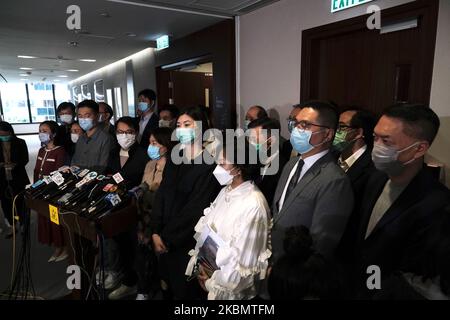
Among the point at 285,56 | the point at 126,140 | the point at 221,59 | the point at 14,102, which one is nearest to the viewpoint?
the point at 126,140

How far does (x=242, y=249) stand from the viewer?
1.18m

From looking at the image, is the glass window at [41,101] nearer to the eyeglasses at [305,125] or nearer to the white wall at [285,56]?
the white wall at [285,56]

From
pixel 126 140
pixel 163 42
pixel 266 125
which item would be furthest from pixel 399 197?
pixel 163 42

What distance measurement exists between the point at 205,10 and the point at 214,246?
2940mm

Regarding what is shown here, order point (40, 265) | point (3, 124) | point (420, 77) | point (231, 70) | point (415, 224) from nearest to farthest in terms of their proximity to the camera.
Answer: point (415, 224), point (420, 77), point (40, 265), point (3, 124), point (231, 70)

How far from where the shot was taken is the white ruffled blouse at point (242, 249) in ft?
3.88

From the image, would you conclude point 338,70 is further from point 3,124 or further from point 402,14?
point 3,124

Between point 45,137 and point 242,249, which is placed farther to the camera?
point 45,137

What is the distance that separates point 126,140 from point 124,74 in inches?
213

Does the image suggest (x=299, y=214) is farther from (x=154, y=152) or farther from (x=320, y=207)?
(x=154, y=152)

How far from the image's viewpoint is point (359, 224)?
4.12ft

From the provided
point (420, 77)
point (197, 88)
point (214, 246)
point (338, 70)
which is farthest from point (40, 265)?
point (197, 88)

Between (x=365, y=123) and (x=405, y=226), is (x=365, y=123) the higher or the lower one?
the higher one
